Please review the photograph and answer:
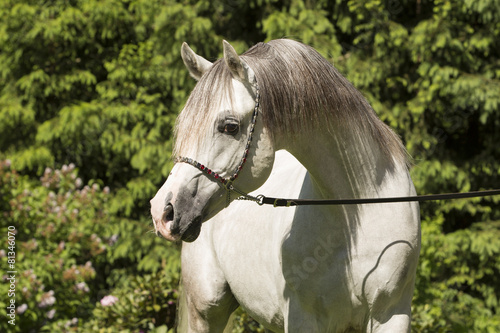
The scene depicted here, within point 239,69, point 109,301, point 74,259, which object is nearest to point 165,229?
point 239,69

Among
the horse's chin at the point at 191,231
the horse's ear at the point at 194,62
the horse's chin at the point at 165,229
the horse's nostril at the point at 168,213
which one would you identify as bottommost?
the horse's chin at the point at 191,231

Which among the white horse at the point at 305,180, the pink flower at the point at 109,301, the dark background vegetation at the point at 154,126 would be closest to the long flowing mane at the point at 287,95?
the white horse at the point at 305,180

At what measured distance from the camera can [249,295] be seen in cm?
293

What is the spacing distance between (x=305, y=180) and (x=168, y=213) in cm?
79

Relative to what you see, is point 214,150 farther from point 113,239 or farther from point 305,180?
point 113,239

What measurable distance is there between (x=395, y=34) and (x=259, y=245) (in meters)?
3.88

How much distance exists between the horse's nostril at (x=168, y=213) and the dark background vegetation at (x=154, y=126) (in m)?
3.56

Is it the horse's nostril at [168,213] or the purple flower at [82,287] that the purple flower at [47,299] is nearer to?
the purple flower at [82,287]

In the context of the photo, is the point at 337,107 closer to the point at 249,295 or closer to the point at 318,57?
the point at 318,57

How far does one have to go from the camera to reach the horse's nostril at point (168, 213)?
2002 mm

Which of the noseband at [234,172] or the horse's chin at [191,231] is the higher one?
the noseband at [234,172]

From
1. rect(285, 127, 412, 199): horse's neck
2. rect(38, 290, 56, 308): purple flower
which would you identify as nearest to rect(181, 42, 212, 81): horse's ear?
rect(285, 127, 412, 199): horse's neck

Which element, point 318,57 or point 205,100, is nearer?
point 205,100

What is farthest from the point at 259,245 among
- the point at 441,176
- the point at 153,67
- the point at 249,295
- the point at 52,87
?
the point at 52,87
